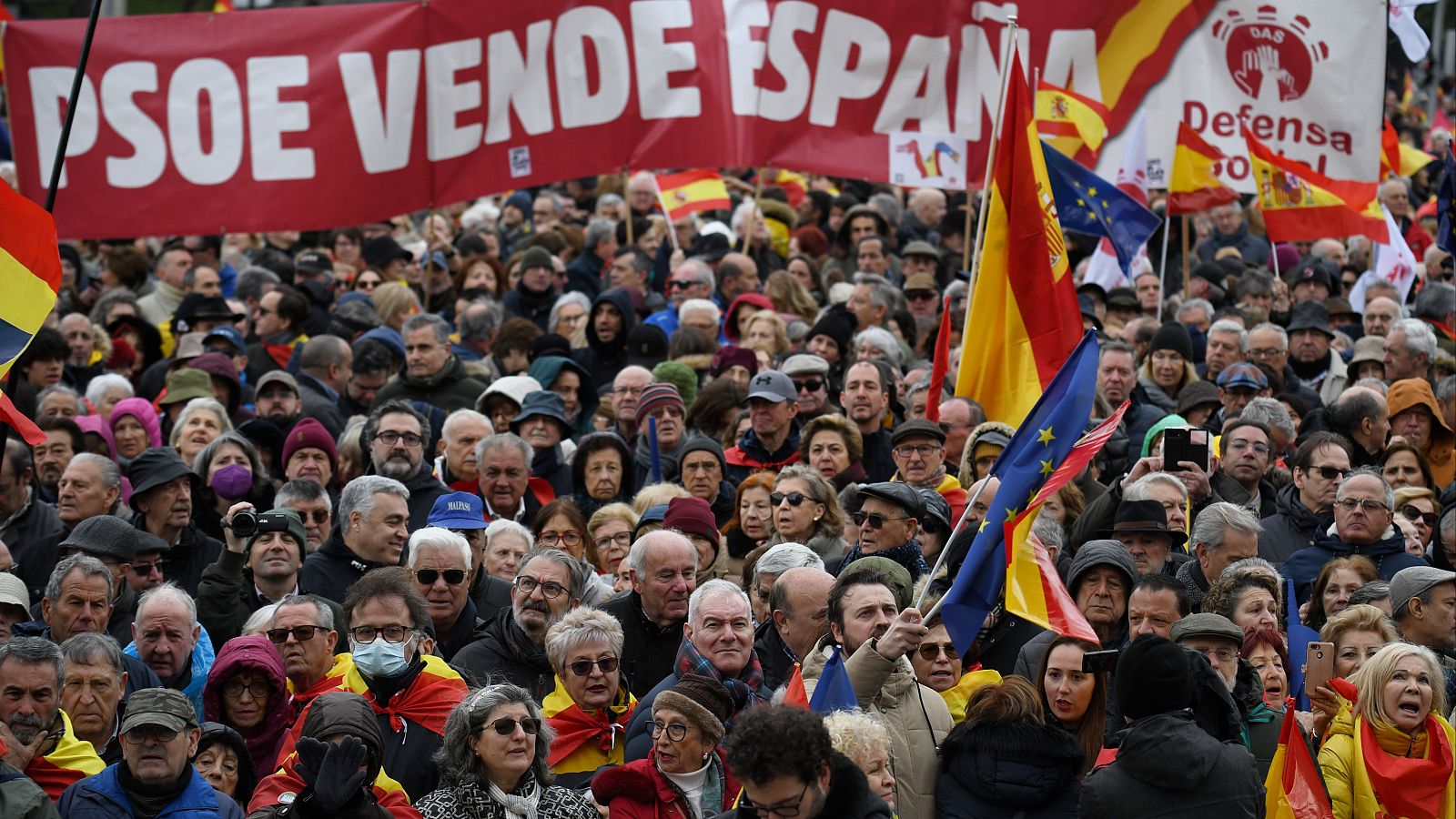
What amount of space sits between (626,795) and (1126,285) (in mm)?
9338

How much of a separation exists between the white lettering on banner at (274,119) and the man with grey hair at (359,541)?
10.5 ft

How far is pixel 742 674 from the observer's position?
675cm

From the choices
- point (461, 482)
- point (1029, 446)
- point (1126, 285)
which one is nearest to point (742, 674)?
point (1029, 446)

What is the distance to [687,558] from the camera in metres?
7.60

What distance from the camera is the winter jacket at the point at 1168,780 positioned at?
557 centimetres

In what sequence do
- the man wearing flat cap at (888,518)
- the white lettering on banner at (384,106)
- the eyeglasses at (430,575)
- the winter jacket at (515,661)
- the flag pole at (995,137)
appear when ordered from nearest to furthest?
the winter jacket at (515,661), the eyeglasses at (430,575), the man wearing flat cap at (888,518), the flag pole at (995,137), the white lettering on banner at (384,106)

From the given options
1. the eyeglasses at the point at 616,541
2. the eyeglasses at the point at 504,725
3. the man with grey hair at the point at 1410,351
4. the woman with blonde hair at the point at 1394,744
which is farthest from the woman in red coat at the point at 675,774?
the man with grey hair at the point at 1410,351

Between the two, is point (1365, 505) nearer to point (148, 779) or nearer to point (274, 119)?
point (148, 779)

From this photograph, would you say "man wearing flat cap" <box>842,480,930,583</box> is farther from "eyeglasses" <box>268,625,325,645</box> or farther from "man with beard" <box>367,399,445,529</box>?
"man with beard" <box>367,399,445,529</box>

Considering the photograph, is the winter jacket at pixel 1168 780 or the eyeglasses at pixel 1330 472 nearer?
A: the winter jacket at pixel 1168 780

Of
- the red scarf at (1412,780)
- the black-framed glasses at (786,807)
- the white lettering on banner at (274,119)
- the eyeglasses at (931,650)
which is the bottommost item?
the red scarf at (1412,780)

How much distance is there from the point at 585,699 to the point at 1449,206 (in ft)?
28.8

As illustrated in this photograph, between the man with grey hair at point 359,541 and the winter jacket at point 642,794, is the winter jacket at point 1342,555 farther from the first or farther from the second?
the man with grey hair at point 359,541

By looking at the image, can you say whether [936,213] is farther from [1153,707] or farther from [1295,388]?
[1153,707]
